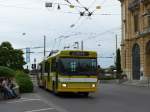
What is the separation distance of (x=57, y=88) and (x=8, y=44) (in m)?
51.8

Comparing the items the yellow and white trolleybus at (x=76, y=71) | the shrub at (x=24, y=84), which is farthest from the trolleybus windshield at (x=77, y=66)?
the shrub at (x=24, y=84)

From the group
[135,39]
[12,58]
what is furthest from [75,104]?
[12,58]

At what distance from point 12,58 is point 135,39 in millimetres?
18065

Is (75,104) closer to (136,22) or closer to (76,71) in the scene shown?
(76,71)

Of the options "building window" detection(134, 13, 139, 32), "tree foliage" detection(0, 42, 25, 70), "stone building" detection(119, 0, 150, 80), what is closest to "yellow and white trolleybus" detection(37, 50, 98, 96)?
"stone building" detection(119, 0, 150, 80)

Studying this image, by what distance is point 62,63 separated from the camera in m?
29.9

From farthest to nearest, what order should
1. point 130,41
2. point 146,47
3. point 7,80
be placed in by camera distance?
point 130,41
point 146,47
point 7,80

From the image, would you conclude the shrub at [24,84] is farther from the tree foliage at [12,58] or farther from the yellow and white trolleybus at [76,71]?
the tree foliage at [12,58]

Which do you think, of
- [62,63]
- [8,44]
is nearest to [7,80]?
[62,63]

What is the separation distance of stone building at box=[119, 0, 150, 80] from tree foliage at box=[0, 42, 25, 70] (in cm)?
1482

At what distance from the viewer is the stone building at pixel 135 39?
6775 centimetres

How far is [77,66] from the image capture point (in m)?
29.8

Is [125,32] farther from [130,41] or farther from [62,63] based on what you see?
[62,63]

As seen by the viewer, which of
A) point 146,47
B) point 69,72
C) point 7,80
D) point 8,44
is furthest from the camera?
point 8,44
